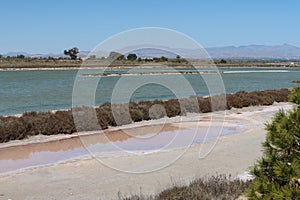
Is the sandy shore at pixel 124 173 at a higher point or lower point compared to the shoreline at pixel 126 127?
higher

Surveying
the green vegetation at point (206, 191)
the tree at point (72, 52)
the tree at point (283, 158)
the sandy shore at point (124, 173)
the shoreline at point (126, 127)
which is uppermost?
the tree at point (72, 52)

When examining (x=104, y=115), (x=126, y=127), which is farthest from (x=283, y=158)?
(x=104, y=115)

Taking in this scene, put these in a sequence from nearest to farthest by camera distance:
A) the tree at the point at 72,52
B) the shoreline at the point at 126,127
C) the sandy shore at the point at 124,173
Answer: the sandy shore at the point at 124,173 → the shoreline at the point at 126,127 → the tree at the point at 72,52

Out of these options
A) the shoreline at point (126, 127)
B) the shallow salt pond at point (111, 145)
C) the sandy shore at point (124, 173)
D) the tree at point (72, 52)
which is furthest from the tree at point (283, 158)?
the tree at point (72, 52)

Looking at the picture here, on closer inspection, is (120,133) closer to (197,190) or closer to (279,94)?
(197,190)

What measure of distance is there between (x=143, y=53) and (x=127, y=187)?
353 cm

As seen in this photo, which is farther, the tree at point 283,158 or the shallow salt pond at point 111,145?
the shallow salt pond at point 111,145

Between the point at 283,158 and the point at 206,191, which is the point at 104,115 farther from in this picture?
the point at 283,158

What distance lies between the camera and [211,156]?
12.1m

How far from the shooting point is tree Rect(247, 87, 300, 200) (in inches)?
152

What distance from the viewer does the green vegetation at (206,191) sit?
6.77 metres

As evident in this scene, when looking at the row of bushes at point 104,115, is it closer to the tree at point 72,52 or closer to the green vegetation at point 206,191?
the green vegetation at point 206,191

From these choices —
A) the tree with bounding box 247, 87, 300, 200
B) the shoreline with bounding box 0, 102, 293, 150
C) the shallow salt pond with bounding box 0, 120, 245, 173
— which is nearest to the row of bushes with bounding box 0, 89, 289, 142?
the shoreline with bounding box 0, 102, 293, 150

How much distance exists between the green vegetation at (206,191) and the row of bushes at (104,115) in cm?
1000
